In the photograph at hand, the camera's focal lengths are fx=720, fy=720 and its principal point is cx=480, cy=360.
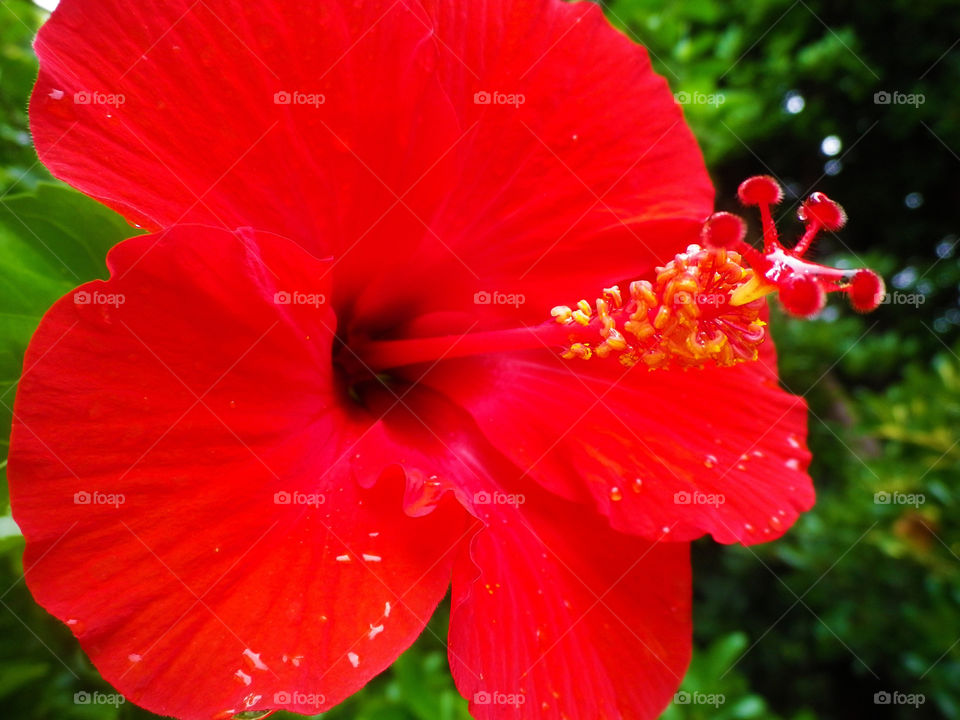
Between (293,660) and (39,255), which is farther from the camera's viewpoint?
(39,255)

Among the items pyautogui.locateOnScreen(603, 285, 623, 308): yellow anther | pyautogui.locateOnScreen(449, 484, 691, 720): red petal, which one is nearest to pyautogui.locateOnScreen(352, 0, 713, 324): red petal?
pyautogui.locateOnScreen(603, 285, 623, 308): yellow anther

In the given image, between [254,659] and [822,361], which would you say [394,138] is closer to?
[254,659]

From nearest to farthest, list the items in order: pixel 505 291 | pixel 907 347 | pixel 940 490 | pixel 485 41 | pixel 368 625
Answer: pixel 368 625, pixel 485 41, pixel 505 291, pixel 940 490, pixel 907 347

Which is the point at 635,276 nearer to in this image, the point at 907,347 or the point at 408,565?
the point at 408,565

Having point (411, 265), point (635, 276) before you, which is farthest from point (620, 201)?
point (411, 265)

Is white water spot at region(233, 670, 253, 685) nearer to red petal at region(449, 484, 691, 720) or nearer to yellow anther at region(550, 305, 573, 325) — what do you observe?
red petal at region(449, 484, 691, 720)

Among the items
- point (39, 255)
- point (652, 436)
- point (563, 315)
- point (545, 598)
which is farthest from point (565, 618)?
point (39, 255)

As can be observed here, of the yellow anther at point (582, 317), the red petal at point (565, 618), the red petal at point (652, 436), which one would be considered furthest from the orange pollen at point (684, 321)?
the red petal at point (565, 618)
